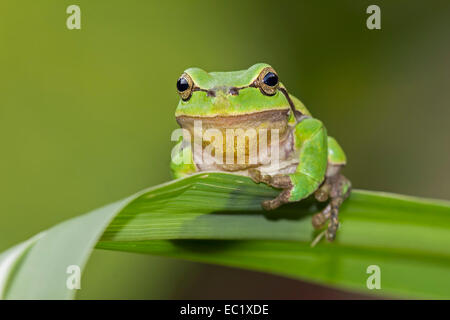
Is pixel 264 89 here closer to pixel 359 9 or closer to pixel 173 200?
pixel 173 200

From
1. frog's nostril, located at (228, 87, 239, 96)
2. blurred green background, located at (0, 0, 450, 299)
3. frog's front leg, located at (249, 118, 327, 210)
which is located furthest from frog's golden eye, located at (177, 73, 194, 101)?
blurred green background, located at (0, 0, 450, 299)

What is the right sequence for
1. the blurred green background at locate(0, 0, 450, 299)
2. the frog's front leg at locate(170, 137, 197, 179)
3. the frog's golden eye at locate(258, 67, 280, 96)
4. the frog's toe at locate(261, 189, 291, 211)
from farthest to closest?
1. the blurred green background at locate(0, 0, 450, 299)
2. the frog's front leg at locate(170, 137, 197, 179)
3. the frog's golden eye at locate(258, 67, 280, 96)
4. the frog's toe at locate(261, 189, 291, 211)

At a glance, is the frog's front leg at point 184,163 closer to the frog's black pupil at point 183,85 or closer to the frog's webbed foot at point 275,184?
the frog's black pupil at point 183,85

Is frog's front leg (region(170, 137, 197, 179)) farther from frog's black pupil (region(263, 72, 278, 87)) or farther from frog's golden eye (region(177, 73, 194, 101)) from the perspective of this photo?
frog's black pupil (region(263, 72, 278, 87))

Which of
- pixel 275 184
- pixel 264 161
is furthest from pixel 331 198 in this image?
pixel 264 161

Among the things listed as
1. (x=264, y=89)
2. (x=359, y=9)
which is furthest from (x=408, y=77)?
(x=264, y=89)

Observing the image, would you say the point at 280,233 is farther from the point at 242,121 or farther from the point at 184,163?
the point at 184,163
